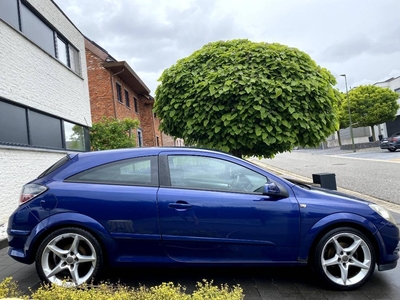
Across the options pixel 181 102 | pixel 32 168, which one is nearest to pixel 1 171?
pixel 32 168

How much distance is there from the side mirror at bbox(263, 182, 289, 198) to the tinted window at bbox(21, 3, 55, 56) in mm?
7973

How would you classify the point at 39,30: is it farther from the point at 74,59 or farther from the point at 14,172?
the point at 14,172

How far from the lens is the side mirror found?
3.13 metres

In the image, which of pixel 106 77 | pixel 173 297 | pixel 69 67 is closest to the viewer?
pixel 173 297

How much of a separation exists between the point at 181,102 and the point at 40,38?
5198 millimetres

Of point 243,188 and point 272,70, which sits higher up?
point 272,70

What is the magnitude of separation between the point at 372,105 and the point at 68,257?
37340mm

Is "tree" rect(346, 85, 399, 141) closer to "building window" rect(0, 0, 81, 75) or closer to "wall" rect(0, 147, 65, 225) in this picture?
"building window" rect(0, 0, 81, 75)

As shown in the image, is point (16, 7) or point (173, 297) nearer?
point (173, 297)

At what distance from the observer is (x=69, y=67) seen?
11.0 m

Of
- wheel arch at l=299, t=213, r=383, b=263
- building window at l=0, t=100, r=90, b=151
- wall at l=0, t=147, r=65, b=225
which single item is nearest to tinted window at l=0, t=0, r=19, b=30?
building window at l=0, t=100, r=90, b=151

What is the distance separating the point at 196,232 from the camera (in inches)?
121

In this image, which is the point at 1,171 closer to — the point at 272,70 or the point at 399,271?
the point at 272,70

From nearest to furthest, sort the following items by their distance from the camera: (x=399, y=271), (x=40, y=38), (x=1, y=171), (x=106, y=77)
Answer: (x=399, y=271) → (x=1, y=171) → (x=40, y=38) → (x=106, y=77)
